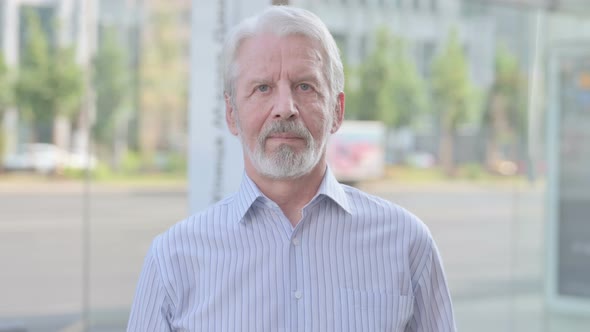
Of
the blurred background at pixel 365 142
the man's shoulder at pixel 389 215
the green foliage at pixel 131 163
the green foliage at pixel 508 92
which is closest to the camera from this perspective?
the man's shoulder at pixel 389 215

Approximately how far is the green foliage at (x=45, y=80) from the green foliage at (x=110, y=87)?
0.16 m

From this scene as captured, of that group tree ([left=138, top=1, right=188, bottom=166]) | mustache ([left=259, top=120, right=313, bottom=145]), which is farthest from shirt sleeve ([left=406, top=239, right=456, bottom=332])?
tree ([left=138, top=1, right=188, bottom=166])

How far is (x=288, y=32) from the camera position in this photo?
4.58ft

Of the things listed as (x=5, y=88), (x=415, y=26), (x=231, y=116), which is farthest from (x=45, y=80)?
(x=231, y=116)

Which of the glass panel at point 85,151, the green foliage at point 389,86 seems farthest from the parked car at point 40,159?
the green foliage at point 389,86

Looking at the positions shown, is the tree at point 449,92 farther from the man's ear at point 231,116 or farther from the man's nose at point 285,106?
the man's nose at point 285,106

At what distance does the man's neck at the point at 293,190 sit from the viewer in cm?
142

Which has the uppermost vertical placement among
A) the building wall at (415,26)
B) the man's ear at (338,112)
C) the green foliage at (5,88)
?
the building wall at (415,26)

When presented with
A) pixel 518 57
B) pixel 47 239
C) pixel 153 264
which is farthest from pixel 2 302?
pixel 518 57

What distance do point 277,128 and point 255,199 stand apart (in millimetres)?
122

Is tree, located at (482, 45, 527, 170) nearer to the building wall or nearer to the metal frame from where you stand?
the building wall

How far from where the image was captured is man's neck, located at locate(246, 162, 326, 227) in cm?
142

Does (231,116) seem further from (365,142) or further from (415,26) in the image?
(415,26)

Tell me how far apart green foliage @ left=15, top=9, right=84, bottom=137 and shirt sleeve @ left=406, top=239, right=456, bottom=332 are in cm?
361
